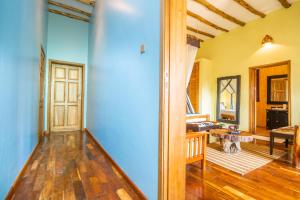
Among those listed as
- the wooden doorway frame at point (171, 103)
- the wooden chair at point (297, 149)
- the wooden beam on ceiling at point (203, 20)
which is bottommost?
the wooden chair at point (297, 149)

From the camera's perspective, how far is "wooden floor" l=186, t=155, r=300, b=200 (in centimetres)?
162

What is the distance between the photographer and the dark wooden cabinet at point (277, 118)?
497cm

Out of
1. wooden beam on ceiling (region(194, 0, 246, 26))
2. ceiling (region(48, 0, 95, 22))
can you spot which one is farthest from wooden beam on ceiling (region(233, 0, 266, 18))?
ceiling (region(48, 0, 95, 22))

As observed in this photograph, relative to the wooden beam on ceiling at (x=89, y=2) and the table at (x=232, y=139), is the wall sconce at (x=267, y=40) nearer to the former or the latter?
the table at (x=232, y=139)

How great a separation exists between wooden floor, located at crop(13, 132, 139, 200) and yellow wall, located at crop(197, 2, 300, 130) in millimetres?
4245

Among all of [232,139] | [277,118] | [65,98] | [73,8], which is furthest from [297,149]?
[73,8]

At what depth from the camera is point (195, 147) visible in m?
2.15

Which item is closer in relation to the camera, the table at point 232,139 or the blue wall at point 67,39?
the table at point 232,139

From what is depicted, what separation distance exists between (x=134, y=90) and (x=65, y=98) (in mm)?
3739

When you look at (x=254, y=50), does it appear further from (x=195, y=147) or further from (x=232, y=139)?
(x=195, y=147)

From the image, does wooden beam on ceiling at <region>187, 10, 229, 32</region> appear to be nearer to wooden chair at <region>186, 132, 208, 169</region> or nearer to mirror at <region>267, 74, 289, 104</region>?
mirror at <region>267, 74, 289, 104</region>

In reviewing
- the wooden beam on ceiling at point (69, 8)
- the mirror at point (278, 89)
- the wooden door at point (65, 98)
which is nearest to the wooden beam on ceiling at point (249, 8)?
the mirror at point (278, 89)

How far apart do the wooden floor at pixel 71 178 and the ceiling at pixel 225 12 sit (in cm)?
399

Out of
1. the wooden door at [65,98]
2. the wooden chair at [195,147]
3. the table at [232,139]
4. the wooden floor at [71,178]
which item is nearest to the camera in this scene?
the wooden floor at [71,178]
